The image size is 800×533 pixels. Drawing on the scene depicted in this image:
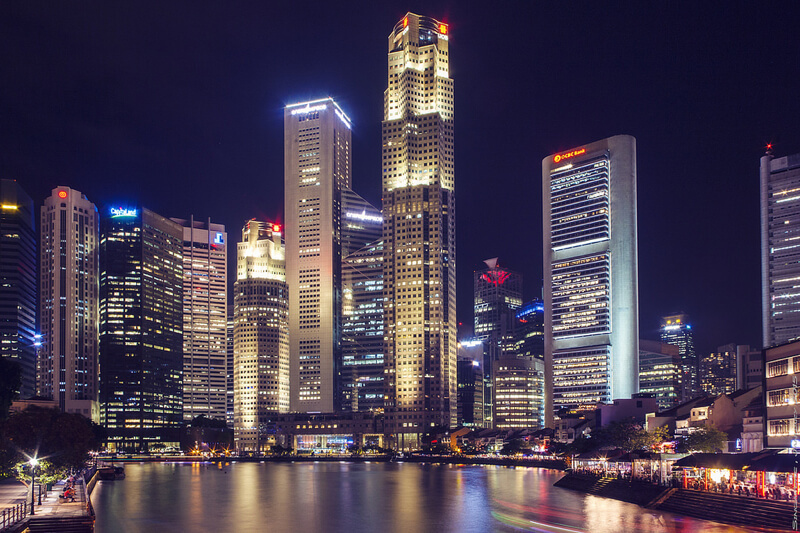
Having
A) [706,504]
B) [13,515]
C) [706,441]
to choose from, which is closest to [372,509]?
[706,504]

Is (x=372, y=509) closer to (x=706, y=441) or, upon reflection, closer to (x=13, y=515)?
(x=13, y=515)

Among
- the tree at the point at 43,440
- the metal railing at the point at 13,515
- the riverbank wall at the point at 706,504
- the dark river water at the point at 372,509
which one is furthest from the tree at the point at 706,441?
the metal railing at the point at 13,515

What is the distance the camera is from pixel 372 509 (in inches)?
3600

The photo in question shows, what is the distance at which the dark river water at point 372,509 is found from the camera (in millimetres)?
74375

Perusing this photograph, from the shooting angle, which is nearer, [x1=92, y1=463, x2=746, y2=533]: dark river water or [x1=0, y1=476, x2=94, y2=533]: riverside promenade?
[x1=0, y1=476, x2=94, y2=533]: riverside promenade

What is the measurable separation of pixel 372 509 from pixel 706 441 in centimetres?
5578

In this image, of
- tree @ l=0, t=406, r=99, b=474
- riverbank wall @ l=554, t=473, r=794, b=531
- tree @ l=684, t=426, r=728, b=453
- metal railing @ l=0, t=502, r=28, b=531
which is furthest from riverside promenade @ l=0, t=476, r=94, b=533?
tree @ l=684, t=426, r=728, b=453

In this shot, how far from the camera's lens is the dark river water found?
74.4 metres

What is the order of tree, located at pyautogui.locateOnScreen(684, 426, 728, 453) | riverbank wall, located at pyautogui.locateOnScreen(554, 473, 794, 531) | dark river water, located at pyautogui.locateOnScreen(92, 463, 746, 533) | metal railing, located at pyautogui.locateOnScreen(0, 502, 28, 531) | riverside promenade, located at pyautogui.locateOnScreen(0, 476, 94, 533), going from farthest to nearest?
tree, located at pyautogui.locateOnScreen(684, 426, 728, 453) < dark river water, located at pyautogui.locateOnScreen(92, 463, 746, 533) < riverbank wall, located at pyautogui.locateOnScreen(554, 473, 794, 531) < riverside promenade, located at pyautogui.locateOnScreen(0, 476, 94, 533) < metal railing, located at pyautogui.locateOnScreen(0, 502, 28, 531)

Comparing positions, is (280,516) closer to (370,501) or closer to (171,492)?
(370,501)

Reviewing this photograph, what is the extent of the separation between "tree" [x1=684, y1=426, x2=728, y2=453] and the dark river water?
71.4 ft

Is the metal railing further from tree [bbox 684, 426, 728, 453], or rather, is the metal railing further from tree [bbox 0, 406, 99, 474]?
tree [bbox 684, 426, 728, 453]

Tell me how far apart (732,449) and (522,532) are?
7495cm

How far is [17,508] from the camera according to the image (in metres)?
66.9
